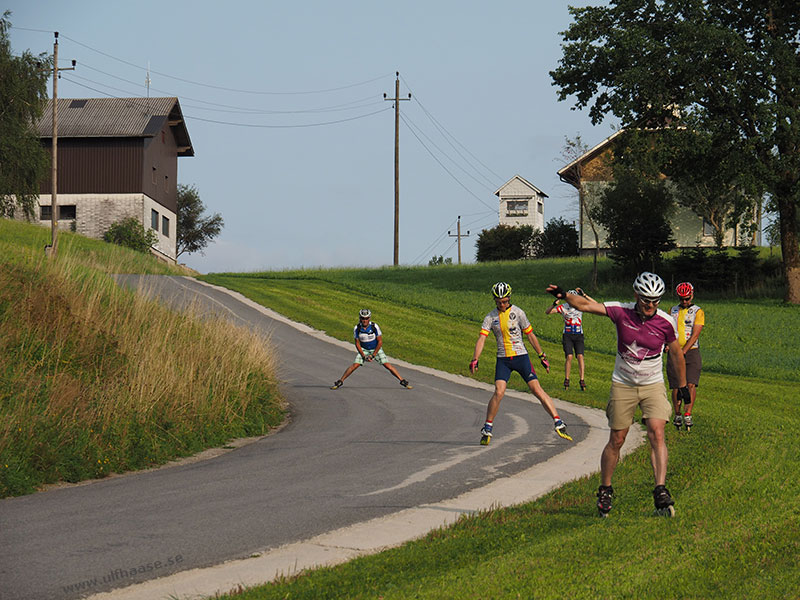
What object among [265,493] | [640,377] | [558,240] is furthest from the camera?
[558,240]

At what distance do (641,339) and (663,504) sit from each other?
1.36 m

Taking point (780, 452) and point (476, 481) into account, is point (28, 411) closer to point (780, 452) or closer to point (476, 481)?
point (476, 481)

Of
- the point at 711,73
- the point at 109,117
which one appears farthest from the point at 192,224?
the point at 711,73

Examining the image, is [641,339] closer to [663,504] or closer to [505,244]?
[663,504]

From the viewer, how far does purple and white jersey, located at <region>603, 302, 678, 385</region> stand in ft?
25.0

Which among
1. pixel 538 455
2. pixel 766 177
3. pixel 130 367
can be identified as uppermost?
pixel 766 177

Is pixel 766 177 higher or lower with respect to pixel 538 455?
higher

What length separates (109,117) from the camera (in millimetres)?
57906

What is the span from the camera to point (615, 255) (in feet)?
157

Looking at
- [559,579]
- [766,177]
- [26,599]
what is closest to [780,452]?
[559,579]

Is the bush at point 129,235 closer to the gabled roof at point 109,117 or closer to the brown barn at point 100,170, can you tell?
the brown barn at point 100,170

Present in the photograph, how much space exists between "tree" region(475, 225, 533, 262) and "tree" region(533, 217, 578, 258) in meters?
1.80

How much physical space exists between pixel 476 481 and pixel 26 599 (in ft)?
17.1

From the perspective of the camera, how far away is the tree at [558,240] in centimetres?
7050
